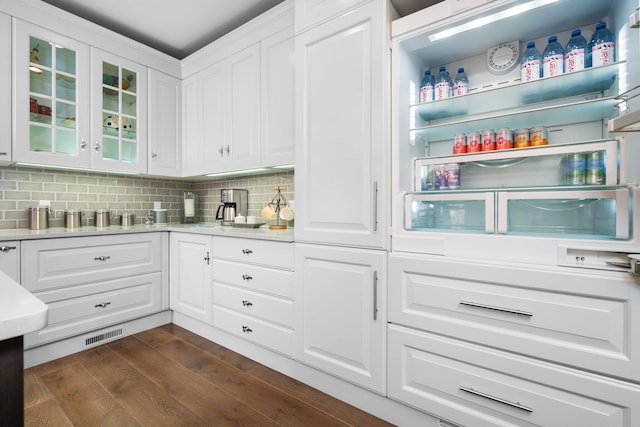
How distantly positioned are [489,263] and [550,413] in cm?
57

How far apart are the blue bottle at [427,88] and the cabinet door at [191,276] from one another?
1.78 metres

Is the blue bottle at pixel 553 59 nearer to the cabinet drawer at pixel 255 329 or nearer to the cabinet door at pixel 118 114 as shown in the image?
the cabinet drawer at pixel 255 329

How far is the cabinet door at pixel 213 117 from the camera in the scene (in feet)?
8.78

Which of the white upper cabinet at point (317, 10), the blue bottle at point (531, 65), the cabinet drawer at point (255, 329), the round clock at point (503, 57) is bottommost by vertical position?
the cabinet drawer at point (255, 329)

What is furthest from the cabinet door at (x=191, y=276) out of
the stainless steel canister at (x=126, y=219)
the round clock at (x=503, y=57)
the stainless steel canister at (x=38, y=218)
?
the round clock at (x=503, y=57)

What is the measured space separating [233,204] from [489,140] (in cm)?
213

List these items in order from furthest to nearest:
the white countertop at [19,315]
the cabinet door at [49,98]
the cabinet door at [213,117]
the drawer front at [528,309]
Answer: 1. the cabinet door at [213,117]
2. the cabinet door at [49,98]
3. the drawer front at [528,309]
4. the white countertop at [19,315]

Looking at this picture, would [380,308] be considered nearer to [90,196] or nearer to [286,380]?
[286,380]

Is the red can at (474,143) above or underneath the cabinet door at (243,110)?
underneath

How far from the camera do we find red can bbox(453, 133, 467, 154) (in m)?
1.61

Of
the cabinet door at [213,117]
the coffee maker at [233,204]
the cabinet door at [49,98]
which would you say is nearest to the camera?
the cabinet door at [49,98]

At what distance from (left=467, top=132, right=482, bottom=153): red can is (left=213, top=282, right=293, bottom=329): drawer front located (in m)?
1.33

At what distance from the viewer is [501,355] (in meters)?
1.25

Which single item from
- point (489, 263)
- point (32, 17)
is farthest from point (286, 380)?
point (32, 17)
